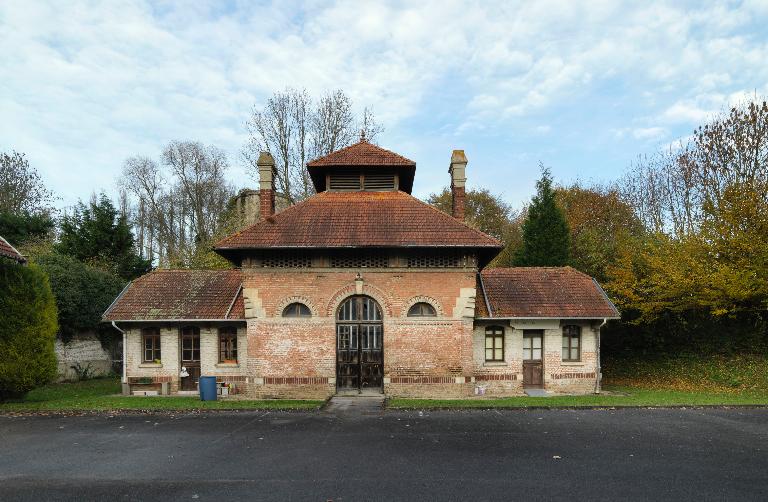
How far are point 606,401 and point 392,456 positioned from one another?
826 centimetres

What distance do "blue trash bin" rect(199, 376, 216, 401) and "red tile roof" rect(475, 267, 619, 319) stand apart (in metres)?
8.58

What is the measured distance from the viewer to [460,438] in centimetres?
990

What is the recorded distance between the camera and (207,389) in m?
15.0

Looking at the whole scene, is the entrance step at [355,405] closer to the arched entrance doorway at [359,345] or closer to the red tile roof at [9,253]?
the arched entrance doorway at [359,345]

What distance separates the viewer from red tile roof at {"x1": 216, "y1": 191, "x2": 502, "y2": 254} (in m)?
14.7

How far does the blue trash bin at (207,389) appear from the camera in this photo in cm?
1495

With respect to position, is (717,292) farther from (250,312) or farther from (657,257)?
(250,312)

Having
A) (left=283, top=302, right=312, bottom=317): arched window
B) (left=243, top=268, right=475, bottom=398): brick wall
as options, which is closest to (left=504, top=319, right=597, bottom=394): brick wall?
(left=243, top=268, right=475, bottom=398): brick wall

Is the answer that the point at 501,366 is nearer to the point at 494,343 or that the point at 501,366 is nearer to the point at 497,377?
the point at 497,377

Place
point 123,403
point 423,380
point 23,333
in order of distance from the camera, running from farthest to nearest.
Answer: point 423,380 < point 23,333 < point 123,403

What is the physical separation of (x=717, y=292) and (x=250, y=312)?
15.8 m

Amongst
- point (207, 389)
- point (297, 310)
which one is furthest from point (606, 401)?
point (207, 389)

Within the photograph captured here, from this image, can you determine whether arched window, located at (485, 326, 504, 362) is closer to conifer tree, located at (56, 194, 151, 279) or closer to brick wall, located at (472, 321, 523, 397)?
brick wall, located at (472, 321, 523, 397)

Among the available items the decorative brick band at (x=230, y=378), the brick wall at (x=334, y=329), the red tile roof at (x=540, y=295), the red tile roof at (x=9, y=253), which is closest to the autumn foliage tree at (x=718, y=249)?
the red tile roof at (x=540, y=295)
